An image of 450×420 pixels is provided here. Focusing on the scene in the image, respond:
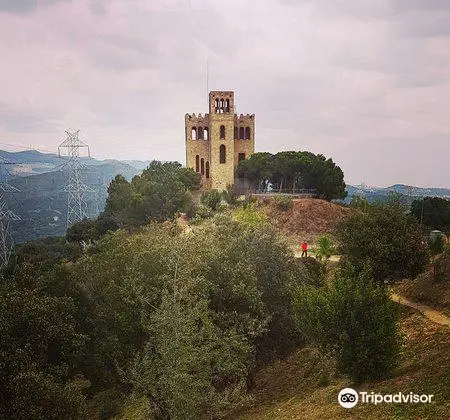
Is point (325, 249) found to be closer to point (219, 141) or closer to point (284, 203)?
point (284, 203)

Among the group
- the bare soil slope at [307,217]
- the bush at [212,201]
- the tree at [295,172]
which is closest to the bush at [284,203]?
the bare soil slope at [307,217]

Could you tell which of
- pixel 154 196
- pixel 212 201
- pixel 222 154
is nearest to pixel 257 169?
pixel 222 154

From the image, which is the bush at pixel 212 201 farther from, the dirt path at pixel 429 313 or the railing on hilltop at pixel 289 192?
the dirt path at pixel 429 313

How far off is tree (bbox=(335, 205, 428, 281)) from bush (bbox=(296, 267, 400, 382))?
7959 mm

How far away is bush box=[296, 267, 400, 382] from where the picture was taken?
17.9m

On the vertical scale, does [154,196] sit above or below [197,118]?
below

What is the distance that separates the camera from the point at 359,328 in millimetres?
18219

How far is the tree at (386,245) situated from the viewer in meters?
27.0

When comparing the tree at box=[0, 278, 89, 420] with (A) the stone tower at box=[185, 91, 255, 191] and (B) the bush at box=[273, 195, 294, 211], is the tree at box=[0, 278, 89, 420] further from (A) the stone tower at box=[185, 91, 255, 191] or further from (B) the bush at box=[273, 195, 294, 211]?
(A) the stone tower at box=[185, 91, 255, 191]

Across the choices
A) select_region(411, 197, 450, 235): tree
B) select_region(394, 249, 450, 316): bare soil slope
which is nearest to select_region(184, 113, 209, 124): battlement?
select_region(411, 197, 450, 235): tree

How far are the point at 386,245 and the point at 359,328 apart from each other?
9930 mm

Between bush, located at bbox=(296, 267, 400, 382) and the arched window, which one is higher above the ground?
the arched window

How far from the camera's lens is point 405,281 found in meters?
32.5

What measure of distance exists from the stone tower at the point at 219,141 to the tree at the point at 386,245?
43.6 metres
